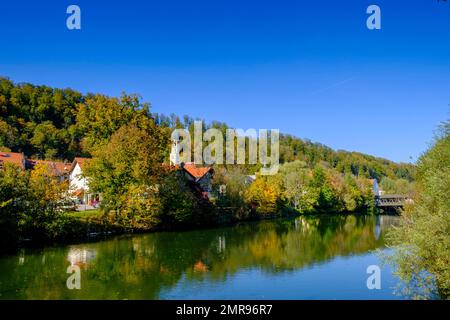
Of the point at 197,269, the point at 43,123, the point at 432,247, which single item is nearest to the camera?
the point at 432,247

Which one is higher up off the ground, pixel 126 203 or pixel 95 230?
pixel 126 203

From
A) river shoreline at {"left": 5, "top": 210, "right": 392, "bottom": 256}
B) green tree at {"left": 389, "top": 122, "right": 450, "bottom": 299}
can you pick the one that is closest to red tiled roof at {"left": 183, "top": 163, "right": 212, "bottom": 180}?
river shoreline at {"left": 5, "top": 210, "right": 392, "bottom": 256}

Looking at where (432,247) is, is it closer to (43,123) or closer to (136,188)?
(136,188)

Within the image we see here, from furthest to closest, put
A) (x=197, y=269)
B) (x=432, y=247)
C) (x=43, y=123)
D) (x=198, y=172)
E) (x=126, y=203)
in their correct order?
(x=43, y=123) < (x=198, y=172) < (x=126, y=203) < (x=197, y=269) < (x=432, y=247)

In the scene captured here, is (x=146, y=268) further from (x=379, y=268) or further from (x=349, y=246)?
(x=349, y=246)

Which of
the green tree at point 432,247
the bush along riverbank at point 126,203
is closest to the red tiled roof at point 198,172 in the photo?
the bush along riverbank at point 126,203

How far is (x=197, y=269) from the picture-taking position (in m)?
22.6

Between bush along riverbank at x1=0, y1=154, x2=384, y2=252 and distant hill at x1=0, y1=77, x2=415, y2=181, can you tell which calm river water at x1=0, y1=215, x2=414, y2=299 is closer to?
bush along riverbank at x1=0, y1=154, x2=384, y2=252

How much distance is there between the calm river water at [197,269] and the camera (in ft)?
58.1

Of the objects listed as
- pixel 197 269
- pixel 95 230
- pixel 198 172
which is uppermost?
pixel 198 172

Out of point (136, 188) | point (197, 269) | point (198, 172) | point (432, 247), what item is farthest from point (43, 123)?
→ point (432, 247)
